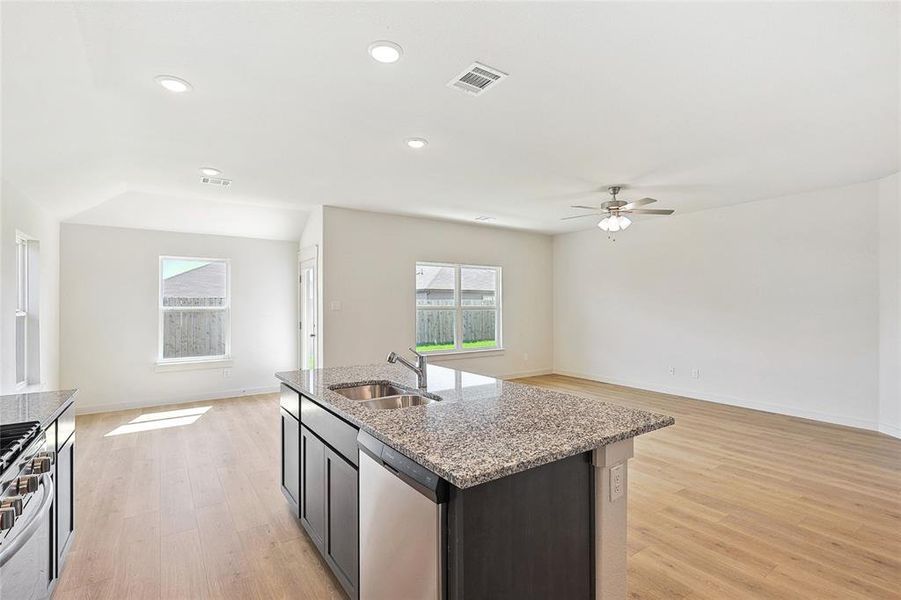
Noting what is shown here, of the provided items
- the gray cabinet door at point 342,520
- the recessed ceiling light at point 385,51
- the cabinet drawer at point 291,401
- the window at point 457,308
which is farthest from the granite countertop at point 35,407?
the window at point 457,308

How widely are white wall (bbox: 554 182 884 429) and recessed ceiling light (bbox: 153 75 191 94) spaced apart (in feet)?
19.5

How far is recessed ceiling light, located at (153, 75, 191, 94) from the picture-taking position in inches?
92.8

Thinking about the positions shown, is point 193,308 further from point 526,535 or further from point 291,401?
point 526,535

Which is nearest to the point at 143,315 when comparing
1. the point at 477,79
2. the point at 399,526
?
the point at 477,79

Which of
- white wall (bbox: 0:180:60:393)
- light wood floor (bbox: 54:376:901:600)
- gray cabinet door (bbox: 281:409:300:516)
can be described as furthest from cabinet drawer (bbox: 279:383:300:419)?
white wall (bbox: 0:180:60:393)

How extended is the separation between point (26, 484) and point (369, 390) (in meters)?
1.56

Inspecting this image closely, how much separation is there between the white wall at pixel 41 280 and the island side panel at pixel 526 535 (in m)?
3.94

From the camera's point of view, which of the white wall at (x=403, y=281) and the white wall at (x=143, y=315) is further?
the white wall at (x=403, y=281)

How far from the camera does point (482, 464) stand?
1273 millimetres

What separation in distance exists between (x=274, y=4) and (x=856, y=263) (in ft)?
19.0

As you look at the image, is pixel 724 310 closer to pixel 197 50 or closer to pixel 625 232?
pixel 625 232

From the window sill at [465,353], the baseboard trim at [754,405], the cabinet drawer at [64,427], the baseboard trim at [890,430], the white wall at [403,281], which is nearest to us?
the cabinet drawer at [64,427]

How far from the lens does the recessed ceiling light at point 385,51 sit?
6.81 feet

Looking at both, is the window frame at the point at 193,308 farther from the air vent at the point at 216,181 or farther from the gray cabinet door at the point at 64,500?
the gray cabinet door at the point at 64,500
